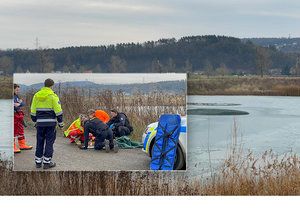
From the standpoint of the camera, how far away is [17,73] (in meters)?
12.7

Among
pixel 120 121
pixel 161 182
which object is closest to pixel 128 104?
pixel 120 121

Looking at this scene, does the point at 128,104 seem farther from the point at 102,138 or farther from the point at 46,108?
the point at 46,108

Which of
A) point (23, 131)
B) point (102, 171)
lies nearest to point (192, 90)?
point (102, 171)

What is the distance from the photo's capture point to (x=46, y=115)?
12.4 metres

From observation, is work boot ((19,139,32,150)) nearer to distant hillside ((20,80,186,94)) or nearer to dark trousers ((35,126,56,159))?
dark trousers ((35,126,56,159))

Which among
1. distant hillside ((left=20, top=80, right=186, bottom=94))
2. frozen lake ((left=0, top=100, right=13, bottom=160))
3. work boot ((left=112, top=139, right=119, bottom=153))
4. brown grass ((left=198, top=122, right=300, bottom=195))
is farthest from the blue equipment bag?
frozen lake ((left=0, top=100, right=13, bottom=160))

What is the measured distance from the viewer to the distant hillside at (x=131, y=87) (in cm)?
1265

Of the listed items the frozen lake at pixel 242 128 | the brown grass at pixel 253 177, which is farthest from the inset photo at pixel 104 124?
the brown grass at pixel 253 177

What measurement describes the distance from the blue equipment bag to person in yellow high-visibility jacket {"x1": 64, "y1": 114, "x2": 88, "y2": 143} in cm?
115

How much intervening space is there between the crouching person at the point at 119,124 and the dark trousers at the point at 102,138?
0.12m

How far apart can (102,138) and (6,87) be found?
6.14ft

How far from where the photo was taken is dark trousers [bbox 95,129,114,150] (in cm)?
1281

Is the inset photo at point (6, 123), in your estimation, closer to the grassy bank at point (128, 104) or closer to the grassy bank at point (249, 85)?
the grassy bank at point (128, 104)

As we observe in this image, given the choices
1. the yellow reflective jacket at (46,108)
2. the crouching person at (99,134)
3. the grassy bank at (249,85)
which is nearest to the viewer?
the yellow reflective jacket at (46,108)
